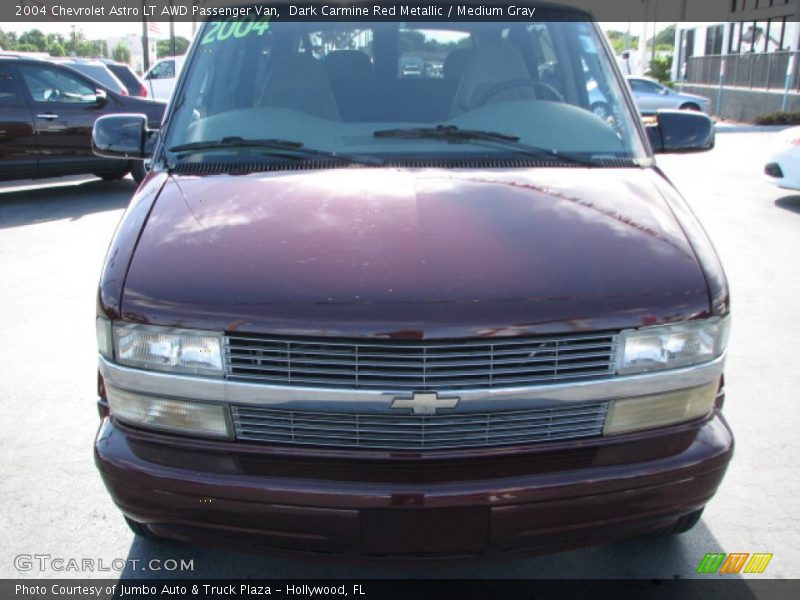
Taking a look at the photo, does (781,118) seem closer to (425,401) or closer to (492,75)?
(492,75)

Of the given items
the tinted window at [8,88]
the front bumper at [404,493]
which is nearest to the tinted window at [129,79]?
the tinted window at [8,88]

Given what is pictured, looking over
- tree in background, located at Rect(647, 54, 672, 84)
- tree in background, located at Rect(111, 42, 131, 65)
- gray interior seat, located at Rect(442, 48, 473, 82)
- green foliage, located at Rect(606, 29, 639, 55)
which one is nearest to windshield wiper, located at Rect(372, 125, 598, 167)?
gray interior seat, located at Rect(442, 48, 473, 82)

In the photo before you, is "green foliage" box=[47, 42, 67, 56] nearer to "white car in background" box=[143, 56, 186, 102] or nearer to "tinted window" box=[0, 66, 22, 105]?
"white car in background" box=[143, 56, 186, 102]

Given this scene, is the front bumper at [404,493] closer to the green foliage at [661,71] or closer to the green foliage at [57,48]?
the green foliage at [661,71]

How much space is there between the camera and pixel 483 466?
2078mm

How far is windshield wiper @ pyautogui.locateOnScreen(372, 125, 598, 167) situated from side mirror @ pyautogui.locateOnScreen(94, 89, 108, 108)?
8307 millimetres

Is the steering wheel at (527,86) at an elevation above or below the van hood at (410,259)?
above

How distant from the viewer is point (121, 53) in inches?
3007

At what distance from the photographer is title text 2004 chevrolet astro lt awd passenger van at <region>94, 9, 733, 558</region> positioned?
1.99 m

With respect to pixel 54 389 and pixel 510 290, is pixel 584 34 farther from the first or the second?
pixel 54 389

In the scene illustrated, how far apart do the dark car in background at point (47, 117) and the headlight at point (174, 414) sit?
841 centimetres

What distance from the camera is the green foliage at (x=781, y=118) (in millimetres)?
19250

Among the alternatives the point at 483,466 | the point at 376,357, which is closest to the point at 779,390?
the point at 483,466

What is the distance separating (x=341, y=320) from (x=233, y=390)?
0.36 m
